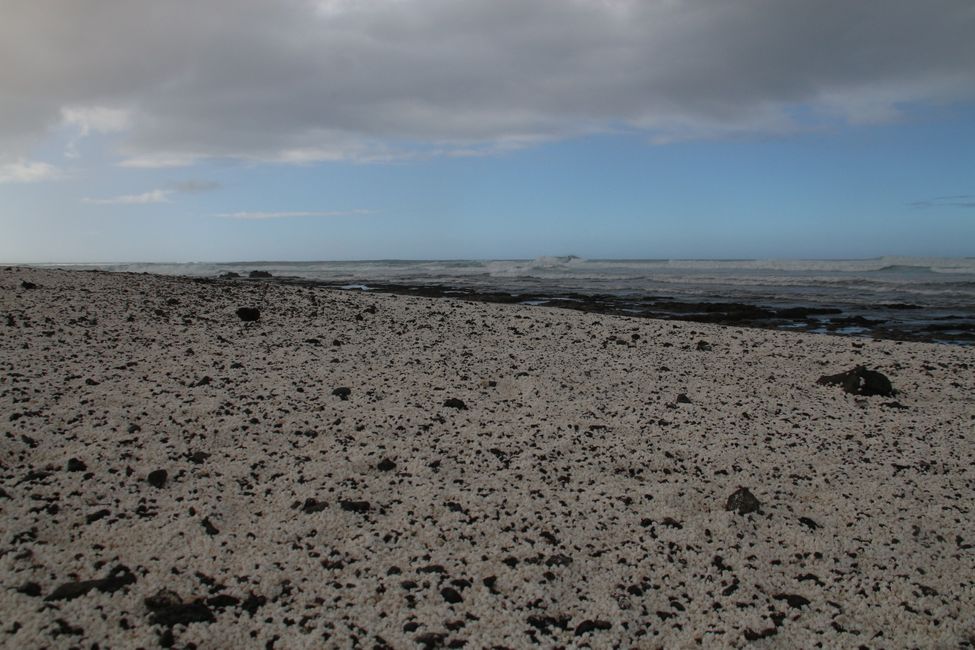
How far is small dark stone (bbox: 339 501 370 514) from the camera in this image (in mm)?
3715

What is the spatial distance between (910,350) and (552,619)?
26.7 ft

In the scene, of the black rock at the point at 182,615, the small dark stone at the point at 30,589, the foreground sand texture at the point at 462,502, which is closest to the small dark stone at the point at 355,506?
the foreground sand texture at the point at 462,502

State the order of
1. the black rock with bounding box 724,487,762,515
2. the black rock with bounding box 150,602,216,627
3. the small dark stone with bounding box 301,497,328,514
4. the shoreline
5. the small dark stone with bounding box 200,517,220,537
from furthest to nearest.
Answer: the shoreline, the black rock with bounding box 724,487,762,515, the small dark stone with bounding box 301,497,328,514, the small dark stone with bounding box 200,517,220,537, the black rock with bounding box 150,602,216,627

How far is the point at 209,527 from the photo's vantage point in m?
3.43

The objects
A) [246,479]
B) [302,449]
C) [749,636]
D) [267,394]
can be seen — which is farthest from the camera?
Answer: [267,394]

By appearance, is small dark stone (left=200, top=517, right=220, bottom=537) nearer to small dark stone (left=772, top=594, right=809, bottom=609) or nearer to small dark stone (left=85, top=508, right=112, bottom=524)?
small dark stone (left=85, top=508, right=112, bottom=524)

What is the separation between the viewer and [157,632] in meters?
2.60

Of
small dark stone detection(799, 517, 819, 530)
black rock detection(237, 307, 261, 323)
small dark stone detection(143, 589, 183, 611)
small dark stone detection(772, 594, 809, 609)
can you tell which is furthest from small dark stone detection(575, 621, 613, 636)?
black rock detection(237, 307, 261, 323)

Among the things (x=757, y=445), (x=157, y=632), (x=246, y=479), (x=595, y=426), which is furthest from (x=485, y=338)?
Result: (x=157, y=632)

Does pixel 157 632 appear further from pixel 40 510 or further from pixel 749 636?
pixel 749 636

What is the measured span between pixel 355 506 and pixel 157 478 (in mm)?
1184

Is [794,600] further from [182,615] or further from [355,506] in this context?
[182,615]

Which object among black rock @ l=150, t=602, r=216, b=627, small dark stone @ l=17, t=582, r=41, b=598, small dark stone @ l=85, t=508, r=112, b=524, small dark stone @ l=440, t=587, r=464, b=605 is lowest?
small dark stone @ l=440, t=587, r=464, b=605

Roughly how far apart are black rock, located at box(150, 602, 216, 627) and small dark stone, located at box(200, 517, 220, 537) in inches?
24.8
